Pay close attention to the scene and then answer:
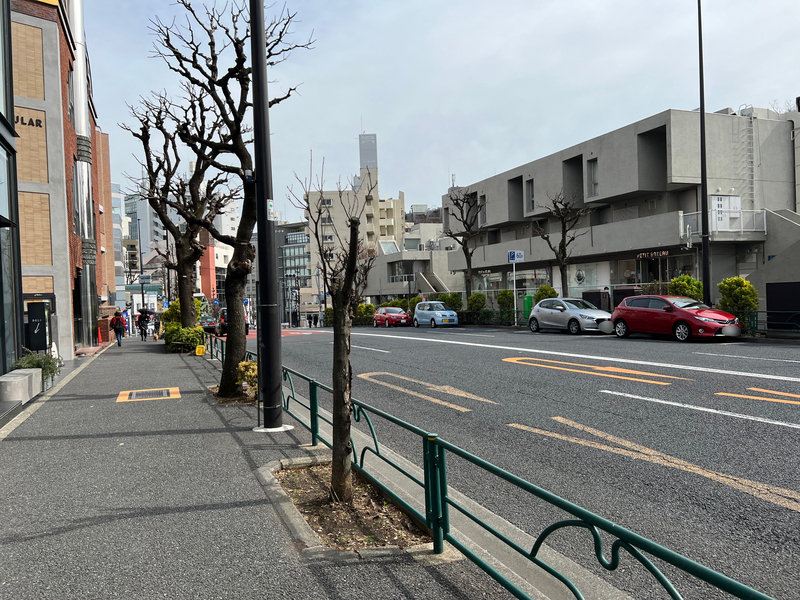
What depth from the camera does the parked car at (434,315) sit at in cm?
3650

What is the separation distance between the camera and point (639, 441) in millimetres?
6918

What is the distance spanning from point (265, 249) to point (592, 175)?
1276 inches

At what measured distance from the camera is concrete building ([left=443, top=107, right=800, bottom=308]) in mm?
29312

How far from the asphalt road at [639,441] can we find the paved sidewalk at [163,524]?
4.91 feet

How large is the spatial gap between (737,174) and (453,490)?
33218mm

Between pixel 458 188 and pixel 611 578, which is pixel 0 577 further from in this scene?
pixel 458 188

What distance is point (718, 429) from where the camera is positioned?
288 inches

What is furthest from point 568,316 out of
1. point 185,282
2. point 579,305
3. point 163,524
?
point 163,524

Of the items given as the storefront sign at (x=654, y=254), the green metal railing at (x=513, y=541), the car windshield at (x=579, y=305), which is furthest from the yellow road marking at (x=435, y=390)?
the storefront sign at (x=654, y=254)

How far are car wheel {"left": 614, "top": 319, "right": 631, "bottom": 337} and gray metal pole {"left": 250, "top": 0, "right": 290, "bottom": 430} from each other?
16.5 metres

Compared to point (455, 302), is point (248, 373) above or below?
below

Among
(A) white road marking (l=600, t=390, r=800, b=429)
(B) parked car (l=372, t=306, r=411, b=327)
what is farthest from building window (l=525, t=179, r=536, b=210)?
(A) white road marking (l=600, t=390, r=800, b=429)

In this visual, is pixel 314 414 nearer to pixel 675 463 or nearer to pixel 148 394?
pixel 675 463

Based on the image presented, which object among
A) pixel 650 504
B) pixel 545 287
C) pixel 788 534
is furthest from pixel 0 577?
pixel 545 287
